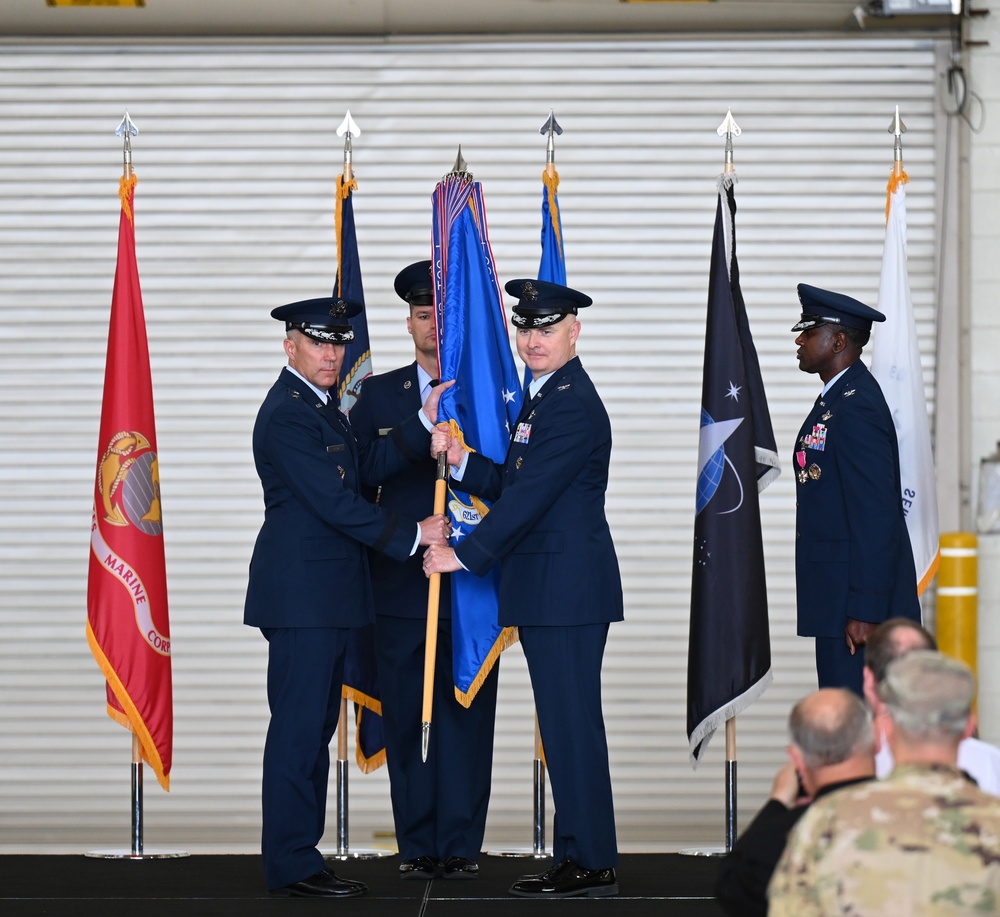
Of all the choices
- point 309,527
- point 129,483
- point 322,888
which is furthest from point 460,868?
point 129,483

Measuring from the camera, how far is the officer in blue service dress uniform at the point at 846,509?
376 centimetres

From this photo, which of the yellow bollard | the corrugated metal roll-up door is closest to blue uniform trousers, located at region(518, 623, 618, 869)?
the corrugated metal roll-up door

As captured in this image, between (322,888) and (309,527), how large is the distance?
0.98 meters

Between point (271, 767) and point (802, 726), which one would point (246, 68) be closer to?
point (271, 767)

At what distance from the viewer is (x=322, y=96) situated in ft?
19.8

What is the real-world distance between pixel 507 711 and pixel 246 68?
3.00 m

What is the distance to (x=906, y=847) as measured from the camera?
174 cm

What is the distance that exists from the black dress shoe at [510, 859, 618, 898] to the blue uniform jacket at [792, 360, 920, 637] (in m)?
0.87

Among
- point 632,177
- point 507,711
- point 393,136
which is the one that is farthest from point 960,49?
point 507,711

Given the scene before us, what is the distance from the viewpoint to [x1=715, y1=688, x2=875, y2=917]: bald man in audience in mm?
2004

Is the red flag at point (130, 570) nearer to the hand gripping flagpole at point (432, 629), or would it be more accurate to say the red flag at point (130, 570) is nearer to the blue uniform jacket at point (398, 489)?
the blue uniform jacket at point (398, 489)

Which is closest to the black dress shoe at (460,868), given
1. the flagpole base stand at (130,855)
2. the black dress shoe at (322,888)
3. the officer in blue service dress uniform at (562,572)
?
the officer in blue service dress uniform at (562,572)

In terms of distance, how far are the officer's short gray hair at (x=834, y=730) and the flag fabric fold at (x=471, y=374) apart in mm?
2063

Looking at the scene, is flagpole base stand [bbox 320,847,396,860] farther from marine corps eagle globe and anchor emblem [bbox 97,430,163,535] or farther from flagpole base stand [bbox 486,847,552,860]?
marine corps eagle globe and anchor emblem [bbox 97,430,163,535]
